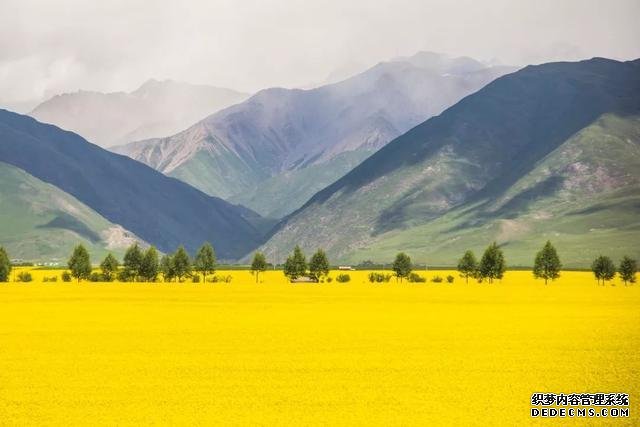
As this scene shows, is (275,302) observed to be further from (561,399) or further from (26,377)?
(561,399)

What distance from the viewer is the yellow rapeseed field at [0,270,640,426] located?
1473 inches

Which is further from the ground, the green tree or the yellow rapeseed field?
the green tree

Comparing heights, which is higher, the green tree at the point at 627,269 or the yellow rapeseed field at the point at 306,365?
the green tree at the point at 627,269

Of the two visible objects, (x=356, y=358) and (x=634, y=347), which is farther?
(x=634, y=347)

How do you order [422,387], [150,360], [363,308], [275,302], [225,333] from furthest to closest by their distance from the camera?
[275,302] → [363,308] → [225,333] → [150,360] → [422,387]

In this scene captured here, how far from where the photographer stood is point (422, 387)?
4322cm

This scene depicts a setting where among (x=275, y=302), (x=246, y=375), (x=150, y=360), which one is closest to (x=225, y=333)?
(x=150, y=360)

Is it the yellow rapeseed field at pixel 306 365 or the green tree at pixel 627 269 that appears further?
the green tree at pixel 627 269

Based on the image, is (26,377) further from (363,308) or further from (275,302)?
(275,302)

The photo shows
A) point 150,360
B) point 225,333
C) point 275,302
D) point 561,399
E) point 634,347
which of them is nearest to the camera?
point 561,399

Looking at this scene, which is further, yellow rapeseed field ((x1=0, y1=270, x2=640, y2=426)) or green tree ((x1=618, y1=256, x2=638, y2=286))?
green tree ((x1=618, y1=256, x2=638, y2=286))

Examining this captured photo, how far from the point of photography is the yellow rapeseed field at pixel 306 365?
3741cm

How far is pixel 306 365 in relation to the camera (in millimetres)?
51406

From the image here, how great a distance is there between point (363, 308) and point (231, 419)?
7307 cm
